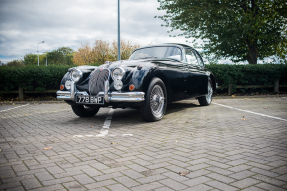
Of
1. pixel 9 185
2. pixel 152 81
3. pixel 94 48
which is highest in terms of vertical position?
pixel 94 48

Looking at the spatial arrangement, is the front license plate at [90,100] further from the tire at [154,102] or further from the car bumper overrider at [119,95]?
the tire at [154,102]

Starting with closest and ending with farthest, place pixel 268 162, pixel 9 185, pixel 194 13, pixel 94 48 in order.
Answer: pixel 9 185
pixel 268 162
pixel 194 13
pixel 94 48

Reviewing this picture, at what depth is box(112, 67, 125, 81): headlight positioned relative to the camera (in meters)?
4.91

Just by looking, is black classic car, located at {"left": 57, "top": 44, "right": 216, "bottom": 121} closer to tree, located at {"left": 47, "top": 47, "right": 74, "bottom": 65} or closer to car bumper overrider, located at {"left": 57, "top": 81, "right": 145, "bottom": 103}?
car bumper overrider, located at {"left": 57, "top": 81, "right": 145, "bottom": 103}

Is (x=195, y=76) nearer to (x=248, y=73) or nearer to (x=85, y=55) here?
(x=248, y=73)

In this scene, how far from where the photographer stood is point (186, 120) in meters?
5.44

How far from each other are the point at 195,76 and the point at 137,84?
263 cm

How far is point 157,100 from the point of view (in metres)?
5.31

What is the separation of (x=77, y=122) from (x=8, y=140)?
1708mm

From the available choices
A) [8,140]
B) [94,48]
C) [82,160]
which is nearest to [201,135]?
[82,160]

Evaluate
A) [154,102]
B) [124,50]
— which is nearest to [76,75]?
[154,102]

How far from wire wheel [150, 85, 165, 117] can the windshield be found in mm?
1301

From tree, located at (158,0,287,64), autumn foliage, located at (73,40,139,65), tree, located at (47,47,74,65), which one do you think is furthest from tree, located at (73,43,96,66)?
tree, located at (47,47,74,65)

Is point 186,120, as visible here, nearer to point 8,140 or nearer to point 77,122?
point 77,122
